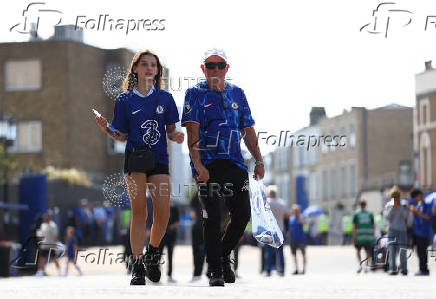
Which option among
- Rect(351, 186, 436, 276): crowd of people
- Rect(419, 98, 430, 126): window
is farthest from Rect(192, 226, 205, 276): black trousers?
Rect(419, 98, 430, 126): window

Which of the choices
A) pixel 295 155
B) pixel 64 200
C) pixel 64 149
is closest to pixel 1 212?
pixel 64 200

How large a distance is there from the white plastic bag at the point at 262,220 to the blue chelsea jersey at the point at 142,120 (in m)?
1.03

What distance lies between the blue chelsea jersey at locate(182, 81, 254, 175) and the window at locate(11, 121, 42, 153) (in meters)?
58.1

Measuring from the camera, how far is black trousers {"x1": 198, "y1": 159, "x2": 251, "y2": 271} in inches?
409

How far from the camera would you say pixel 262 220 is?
11.1 metres

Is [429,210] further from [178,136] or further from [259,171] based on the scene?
[178,136]

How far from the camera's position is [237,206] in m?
10.6

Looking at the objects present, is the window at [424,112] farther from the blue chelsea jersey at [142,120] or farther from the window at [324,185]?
the blue chelsea jersey at [142,120]

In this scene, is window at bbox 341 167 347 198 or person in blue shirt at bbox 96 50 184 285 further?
window at bbox 341 167 347 198

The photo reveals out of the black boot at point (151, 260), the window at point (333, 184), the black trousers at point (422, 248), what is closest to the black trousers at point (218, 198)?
the black boot at point (151, 260)

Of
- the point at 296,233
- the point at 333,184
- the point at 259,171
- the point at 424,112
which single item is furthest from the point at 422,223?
the point at 333,184

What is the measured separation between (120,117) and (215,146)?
855mm

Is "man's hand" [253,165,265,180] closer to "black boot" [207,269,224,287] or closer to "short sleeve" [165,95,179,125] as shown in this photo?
"short sleeve" [165,95,179,125]

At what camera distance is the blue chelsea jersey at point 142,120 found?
10.5 m
